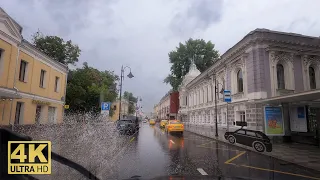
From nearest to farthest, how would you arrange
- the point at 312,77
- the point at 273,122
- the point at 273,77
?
the point at 273,122
the point at 273,77
the point at 312,77

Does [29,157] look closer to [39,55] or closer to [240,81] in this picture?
[39,55]

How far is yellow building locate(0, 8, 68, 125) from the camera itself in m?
14.7

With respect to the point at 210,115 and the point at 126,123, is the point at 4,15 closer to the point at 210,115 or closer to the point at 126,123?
the point at 126,123

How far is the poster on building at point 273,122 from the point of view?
1728cm

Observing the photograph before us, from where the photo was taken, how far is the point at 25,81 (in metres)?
17.7

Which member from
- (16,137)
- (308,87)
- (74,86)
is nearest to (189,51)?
(74,86)

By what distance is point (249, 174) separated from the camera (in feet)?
24.1

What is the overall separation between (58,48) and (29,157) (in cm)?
3452

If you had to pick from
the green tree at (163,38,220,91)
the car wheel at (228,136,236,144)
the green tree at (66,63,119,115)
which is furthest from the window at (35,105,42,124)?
the green tree at (163,38,220,91)

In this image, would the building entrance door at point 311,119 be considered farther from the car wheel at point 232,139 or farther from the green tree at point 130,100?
the green tree at point 130,100

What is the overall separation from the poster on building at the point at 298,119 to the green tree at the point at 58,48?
3047 cm

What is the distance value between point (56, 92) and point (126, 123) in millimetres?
8558

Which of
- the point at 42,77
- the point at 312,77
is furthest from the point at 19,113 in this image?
the point at 312,77

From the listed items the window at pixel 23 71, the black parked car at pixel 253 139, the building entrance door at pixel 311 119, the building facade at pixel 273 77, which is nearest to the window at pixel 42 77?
the window at pixel 23 71
